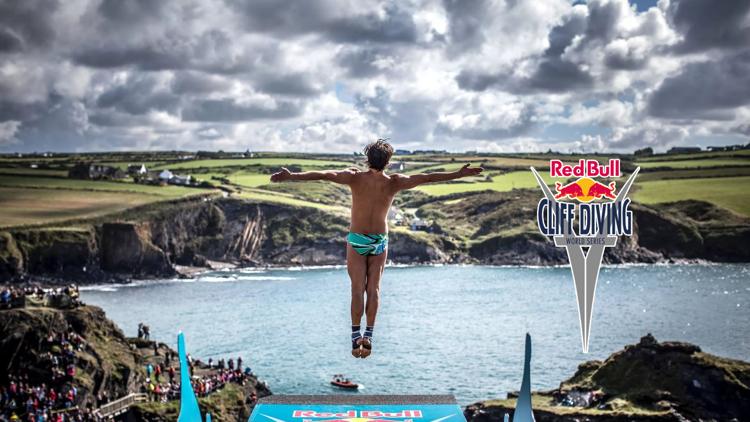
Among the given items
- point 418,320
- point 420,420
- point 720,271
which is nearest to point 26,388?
point 420,420

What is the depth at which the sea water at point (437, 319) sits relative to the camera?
7494cm

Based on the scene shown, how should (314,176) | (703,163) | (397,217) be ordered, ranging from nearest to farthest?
1. (314,176)
2. (397,217)
3. (703,163)

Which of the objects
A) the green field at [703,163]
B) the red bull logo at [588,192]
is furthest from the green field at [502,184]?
the red bull logo at [588,192]

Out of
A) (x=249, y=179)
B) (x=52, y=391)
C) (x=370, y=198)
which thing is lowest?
(x=52, y=391)

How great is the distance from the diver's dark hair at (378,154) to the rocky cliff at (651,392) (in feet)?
122

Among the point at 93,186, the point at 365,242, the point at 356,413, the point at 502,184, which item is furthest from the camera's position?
the point at 502,184

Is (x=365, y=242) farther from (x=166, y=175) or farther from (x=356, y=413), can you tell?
(x=166, y=175)

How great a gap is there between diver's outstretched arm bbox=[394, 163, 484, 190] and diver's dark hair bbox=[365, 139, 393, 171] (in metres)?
0.30

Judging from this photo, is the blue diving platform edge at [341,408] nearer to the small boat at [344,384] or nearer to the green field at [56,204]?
the small boat at [344,384]

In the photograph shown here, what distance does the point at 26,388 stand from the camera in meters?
44.7

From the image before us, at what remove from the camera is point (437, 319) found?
107m

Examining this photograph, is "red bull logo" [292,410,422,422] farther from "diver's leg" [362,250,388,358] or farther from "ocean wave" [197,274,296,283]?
"ocean wave" [197,274,296,283]

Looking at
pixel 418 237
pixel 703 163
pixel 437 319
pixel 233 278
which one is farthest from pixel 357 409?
pixel 703 163

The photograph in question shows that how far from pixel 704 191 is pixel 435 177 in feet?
564
